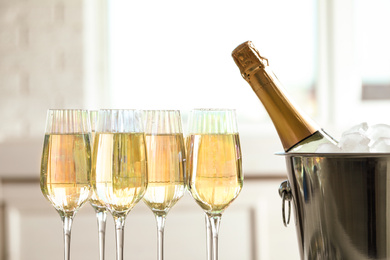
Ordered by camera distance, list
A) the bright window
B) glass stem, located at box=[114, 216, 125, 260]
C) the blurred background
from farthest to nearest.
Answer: the bright window, the blurred background, glass stem, located at box=[114, 216, 125, 260]

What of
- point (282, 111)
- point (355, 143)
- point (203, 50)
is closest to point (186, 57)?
point (203, 50)

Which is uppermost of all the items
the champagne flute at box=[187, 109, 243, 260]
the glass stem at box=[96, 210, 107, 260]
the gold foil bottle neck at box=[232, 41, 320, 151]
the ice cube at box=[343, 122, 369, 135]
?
the gold foil bottle neck at box=[232, 41, 320, 151]

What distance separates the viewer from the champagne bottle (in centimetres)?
84

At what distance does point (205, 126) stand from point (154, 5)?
204cm

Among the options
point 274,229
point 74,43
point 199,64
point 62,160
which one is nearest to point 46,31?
point 74,43

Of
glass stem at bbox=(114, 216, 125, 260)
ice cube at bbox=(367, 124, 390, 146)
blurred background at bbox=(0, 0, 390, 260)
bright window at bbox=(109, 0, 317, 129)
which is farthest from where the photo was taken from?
bright window at bbox=(109, 0, 317, 129)

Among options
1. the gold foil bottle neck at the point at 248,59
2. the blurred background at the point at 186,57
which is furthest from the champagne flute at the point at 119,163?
the blurred background at the point at 186,57

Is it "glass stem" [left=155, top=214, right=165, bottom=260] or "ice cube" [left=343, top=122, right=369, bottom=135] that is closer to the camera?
"glass stem" [left=155, top=214, right=165, bottom=260]

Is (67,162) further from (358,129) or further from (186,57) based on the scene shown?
(186,57)

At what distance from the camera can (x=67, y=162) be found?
0.75 m

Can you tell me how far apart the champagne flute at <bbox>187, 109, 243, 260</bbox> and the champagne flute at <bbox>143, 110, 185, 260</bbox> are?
0.06ft

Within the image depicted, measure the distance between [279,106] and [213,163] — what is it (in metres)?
0.18

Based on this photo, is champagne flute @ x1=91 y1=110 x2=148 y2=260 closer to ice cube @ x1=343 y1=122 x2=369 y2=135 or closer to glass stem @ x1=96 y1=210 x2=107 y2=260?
glass stem @ x1=96 y1=210 x2=107 y2=260

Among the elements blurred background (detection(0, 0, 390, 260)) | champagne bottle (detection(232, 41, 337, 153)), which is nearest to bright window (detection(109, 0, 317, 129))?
blurred background (detection(0, 0, 390, 260))
